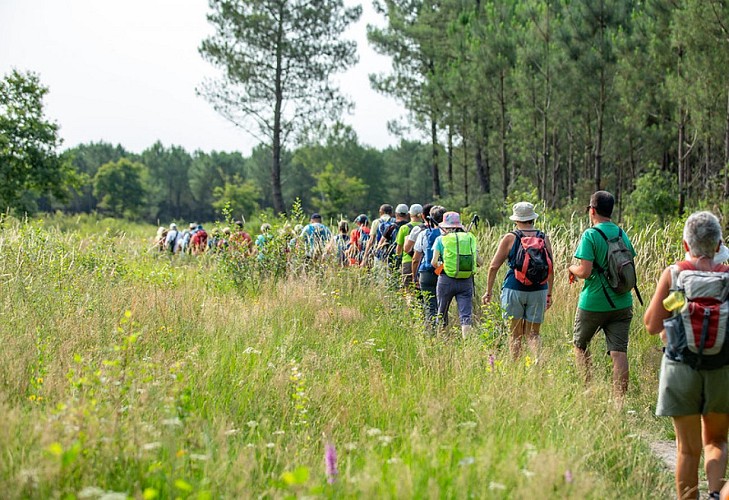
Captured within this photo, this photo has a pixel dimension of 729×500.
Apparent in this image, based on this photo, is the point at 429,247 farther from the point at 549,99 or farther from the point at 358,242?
the point at 549,99

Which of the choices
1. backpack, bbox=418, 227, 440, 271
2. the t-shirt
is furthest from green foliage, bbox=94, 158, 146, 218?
the t-shirt

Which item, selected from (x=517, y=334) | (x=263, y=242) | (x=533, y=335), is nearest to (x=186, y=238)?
(x=263, y=242)

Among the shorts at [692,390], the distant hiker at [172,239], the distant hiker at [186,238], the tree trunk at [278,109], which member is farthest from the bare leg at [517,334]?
the tree trunk at [278,109]

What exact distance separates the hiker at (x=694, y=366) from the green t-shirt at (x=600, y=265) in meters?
1.70

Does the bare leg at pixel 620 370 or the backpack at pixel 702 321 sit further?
the bare leg at pixel 620 370

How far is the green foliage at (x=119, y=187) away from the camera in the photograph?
80000 millimetres

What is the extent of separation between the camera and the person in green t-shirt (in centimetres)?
557

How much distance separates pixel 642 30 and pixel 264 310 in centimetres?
1989

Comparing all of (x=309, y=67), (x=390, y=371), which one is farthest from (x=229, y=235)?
(x=309, y=67)

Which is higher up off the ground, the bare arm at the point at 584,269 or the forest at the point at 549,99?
the forest at the point at 549,99

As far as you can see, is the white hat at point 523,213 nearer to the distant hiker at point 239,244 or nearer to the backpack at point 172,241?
the distant hiker at point 239,244

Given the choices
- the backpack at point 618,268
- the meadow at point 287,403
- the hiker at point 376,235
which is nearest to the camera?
the meadow at point 287,403

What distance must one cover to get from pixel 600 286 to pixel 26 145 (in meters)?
30.8

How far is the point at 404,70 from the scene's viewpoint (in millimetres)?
34938
